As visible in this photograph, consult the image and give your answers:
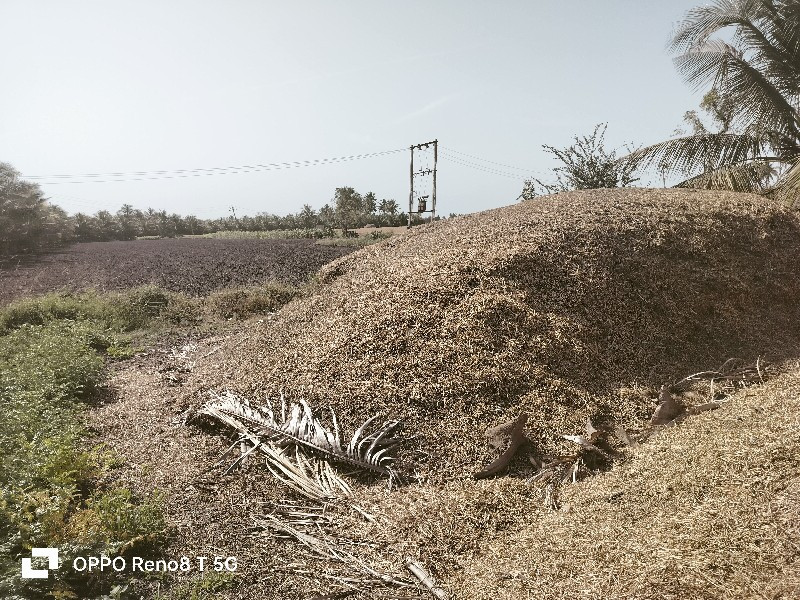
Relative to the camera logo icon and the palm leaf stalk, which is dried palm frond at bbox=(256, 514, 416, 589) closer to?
the palm leaf stalk

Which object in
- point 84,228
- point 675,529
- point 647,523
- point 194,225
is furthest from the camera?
point 194,225

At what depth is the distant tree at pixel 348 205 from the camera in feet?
106

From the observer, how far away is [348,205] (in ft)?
108

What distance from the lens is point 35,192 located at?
20.8m

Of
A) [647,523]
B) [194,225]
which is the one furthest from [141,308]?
[194,225]

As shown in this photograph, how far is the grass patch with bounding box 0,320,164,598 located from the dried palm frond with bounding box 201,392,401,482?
0.92 meters

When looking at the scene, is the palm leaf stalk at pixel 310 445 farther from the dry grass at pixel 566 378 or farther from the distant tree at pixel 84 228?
the distant tree at pixel 84 228

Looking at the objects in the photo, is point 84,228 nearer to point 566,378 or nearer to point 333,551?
point 566,378

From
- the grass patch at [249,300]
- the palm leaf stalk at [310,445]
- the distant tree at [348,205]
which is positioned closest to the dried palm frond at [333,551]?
the palm leaf stalk at [310,445]

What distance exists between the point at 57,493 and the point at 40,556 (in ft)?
2.54

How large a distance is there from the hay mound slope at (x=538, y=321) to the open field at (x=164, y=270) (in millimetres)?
6647

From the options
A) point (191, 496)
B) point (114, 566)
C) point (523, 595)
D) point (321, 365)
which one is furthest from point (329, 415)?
point (523, 595)

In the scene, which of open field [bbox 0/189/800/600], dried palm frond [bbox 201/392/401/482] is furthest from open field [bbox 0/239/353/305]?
dried palm frond [bbox 201/392/401/482]

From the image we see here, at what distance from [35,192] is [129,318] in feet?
50.4
